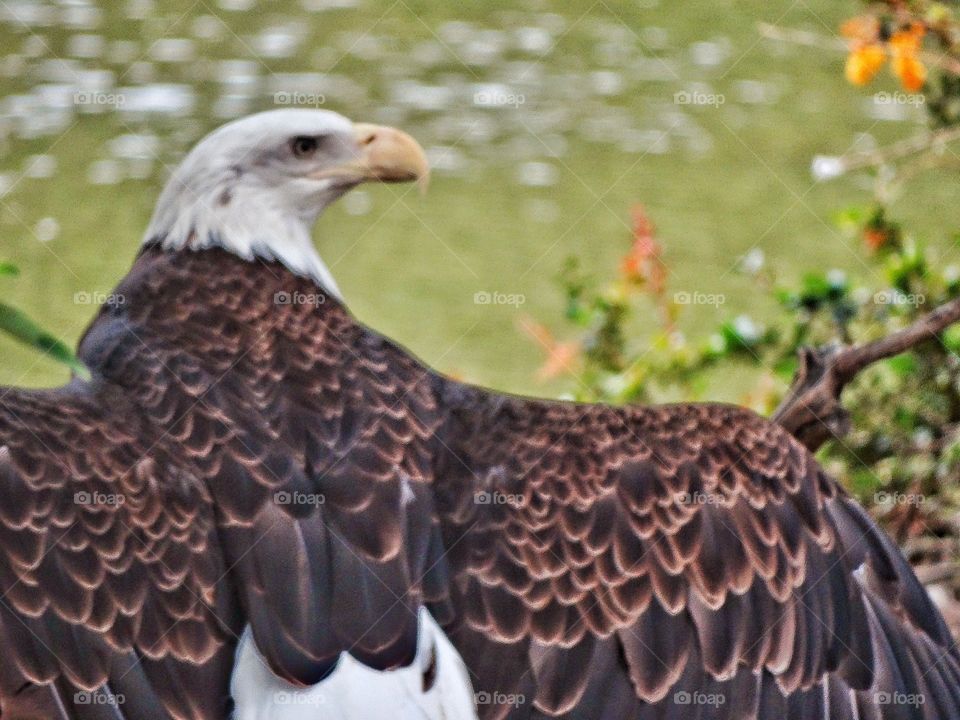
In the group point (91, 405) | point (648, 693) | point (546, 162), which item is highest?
point (91, 405)

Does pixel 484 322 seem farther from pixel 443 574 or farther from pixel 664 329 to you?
pixel 443 574

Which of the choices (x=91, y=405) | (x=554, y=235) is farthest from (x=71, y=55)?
(x=91, y=405)

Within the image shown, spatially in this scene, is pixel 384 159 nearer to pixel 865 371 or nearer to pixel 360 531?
pixel 360 531

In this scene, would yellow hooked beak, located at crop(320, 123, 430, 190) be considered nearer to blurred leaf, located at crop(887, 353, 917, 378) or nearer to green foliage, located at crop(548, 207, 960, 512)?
green foliage, located at crop(548, 207, 960, 512)

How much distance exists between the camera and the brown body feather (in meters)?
2.62

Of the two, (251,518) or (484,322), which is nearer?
(251,518)

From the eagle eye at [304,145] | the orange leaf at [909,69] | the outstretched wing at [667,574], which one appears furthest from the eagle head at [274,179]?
the orange leaf at [909,69]

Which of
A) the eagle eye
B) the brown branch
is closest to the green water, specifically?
the brown branch

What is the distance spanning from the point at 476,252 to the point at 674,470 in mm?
3113

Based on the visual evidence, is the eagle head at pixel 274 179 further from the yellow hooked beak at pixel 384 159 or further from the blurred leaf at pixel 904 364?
the blurred leaf at pixel 904 364

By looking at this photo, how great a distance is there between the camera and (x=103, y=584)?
2609 millimetres

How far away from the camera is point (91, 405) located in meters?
2.79

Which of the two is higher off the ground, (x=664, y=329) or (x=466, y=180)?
(x=664, y=329)

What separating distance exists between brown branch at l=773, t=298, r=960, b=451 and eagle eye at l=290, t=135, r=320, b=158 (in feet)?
3.60
